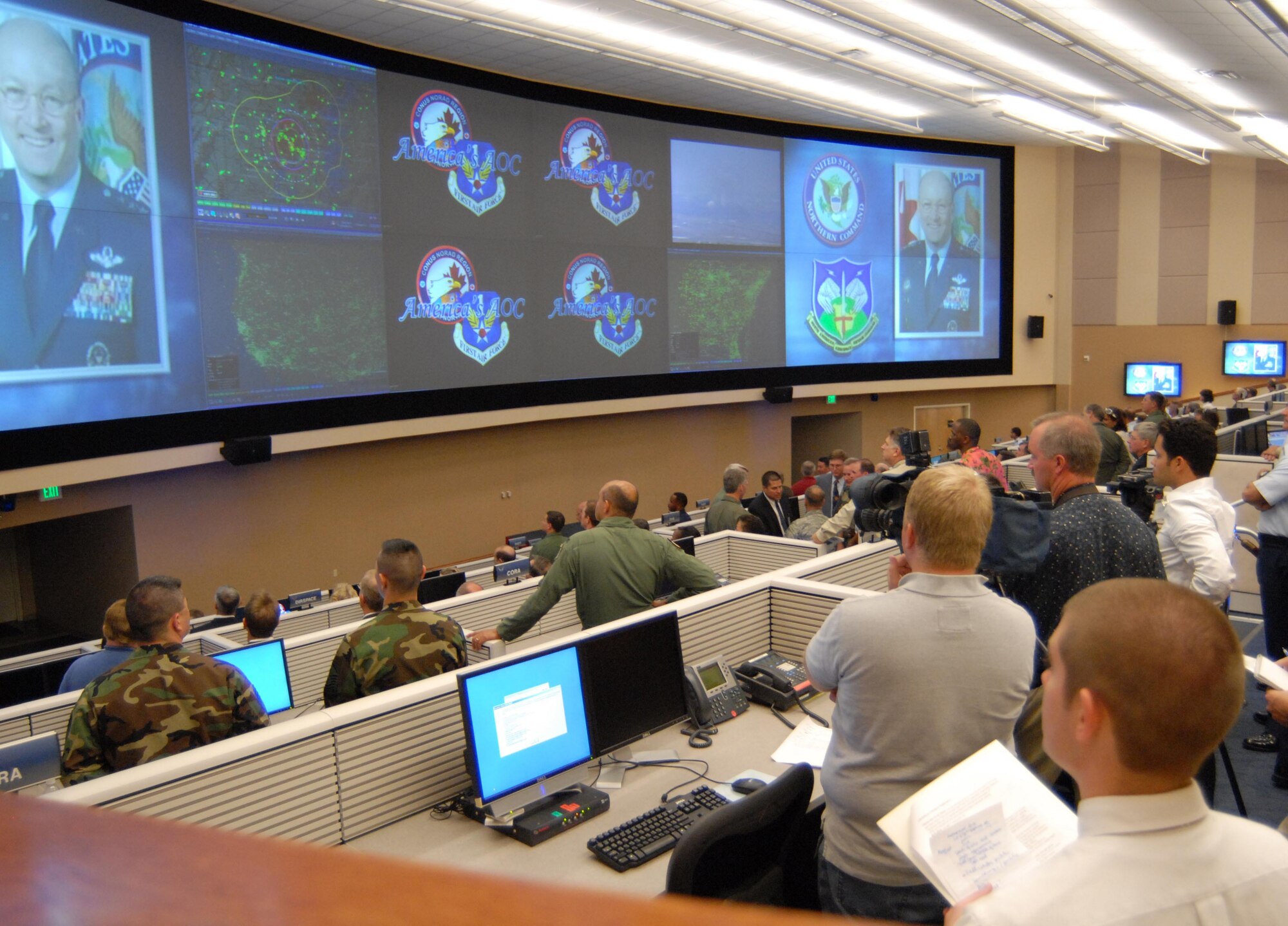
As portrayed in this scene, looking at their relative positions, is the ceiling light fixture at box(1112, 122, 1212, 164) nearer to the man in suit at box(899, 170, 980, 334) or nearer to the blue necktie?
the man in suit at box(899, 170, 980, 334)

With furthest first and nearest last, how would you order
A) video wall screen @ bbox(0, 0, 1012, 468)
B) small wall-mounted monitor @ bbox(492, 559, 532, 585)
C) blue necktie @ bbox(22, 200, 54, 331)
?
video wall screen @ bbox(0, 0, 1012, 468), blue necktie @ bbox(22, 200, 54, 331), small wall-mounted monitor @ bbox(492, 559, 532, 585)

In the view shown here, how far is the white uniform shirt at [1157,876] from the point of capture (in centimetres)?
94

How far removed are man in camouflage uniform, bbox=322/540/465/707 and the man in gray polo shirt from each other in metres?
1.41

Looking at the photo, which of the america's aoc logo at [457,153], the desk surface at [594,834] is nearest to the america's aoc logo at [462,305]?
the america's aoc logo at [457,153]

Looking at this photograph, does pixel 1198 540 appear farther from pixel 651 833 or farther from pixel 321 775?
pixel 321 775

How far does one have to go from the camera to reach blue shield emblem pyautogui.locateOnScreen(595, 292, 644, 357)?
1088 cm

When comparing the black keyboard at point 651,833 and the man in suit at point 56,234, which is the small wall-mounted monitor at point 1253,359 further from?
the black keyboard at point 651,833

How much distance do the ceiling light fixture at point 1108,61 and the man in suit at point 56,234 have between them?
252 inches

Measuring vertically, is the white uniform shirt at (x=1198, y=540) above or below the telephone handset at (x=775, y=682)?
above

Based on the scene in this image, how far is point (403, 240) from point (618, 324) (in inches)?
111

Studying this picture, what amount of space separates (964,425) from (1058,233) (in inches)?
451

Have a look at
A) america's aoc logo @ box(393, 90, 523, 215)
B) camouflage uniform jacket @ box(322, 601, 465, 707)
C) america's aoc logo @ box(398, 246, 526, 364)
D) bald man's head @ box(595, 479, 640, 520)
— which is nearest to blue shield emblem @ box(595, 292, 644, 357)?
america's aoc logo @ box(398, 246, 526, 364)

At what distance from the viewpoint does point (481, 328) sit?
9.77 m

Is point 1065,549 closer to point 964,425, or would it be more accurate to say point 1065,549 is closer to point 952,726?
point 952,726
